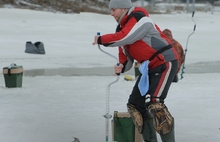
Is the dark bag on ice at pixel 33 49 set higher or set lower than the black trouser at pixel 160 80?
lower

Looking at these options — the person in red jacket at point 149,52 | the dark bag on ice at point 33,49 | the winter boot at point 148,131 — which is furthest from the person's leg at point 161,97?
the dark bag on ice at point 33,49

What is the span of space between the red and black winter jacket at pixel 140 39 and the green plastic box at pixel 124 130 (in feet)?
2.40

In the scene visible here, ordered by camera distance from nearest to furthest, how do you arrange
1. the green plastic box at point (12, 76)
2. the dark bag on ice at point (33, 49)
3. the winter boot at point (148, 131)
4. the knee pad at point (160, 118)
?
the knee pad at point (160, 118) → the winter boot at point (148, 131) → the green plastic box at point (12, 76) → the dark bag on ice at point (33, 49)

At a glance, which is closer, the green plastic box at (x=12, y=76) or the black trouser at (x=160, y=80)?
the black trouser at (x=160, y=80)

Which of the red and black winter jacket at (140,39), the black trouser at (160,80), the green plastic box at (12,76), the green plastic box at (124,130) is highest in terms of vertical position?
the red and black winter jacket at (140,39)

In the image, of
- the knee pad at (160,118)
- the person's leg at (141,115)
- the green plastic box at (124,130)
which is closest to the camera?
the knee pad at (160,118)

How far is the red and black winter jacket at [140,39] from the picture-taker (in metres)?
4.88

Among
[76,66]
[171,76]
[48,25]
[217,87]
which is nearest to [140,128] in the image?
[171,76]

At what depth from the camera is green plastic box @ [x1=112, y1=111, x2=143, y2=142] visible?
557 centimetres

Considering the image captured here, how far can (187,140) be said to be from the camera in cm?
612

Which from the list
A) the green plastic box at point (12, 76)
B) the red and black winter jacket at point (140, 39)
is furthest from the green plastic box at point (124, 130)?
the green plastic box at point (12, 76)

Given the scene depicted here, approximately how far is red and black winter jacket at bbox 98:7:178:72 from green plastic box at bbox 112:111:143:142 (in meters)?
0.73

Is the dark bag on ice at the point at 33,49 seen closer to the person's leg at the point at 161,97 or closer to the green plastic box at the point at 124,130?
the green plastic box at the point at 124,130

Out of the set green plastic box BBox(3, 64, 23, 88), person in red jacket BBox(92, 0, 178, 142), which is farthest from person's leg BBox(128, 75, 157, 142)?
green plastic box BBox(3, 64, 23, 88)
